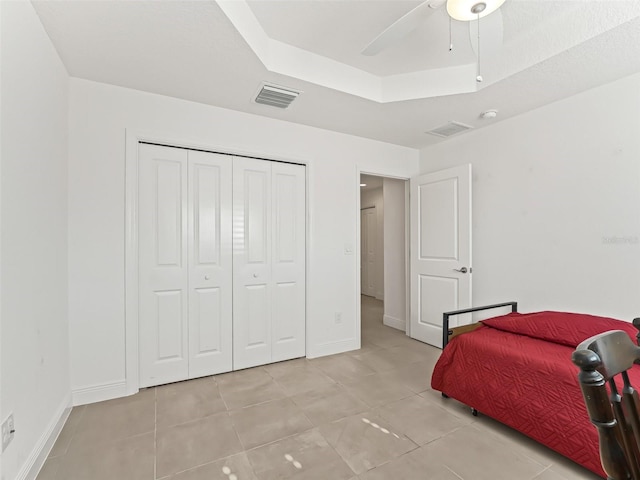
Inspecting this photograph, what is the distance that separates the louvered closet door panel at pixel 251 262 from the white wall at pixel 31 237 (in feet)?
4.20

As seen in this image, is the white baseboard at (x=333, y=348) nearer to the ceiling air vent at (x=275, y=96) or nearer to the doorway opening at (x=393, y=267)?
the doorway opening at (x=393, y=267)

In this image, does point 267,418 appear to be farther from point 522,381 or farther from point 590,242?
point 590,242

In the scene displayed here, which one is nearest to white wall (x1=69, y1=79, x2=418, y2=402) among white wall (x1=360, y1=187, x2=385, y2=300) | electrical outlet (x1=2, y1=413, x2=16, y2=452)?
electrical outlet (x1=2, y1=413, x2=16, y2=452)

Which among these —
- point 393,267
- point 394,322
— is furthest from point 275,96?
point 394,322

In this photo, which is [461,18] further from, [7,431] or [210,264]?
[7,431]

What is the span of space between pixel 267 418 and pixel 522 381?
1646 millimetres

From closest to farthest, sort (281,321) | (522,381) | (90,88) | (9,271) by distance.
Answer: (9,271) → (522,381) → (90,88) → (281,321)

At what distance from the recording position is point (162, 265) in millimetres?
2686

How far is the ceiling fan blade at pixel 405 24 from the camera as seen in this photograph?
1.39 m

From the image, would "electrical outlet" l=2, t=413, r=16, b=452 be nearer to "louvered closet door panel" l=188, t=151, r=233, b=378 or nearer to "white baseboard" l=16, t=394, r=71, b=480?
"white baseboard" l=16, t=394, r=71, b=480

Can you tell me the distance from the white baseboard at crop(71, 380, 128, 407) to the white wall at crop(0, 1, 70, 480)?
144 millimetres

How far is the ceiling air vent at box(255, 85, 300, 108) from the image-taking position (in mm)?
2533

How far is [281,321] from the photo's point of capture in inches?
127

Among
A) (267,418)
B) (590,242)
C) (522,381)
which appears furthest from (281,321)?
(590,242)
